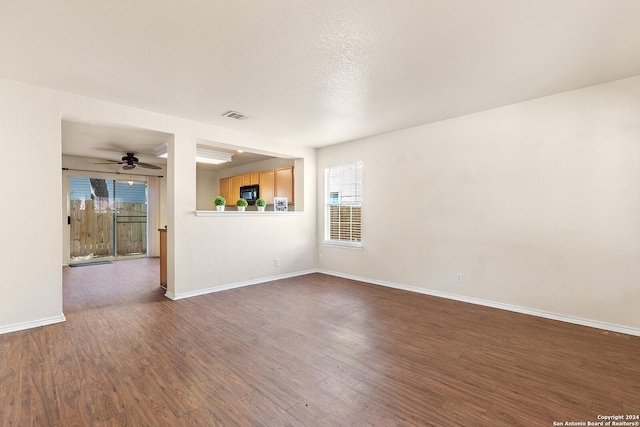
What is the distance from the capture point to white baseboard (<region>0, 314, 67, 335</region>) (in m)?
3.00

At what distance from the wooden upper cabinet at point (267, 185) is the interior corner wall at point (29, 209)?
394 cm

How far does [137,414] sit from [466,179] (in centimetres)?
437

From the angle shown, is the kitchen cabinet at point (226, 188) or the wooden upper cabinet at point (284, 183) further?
the kitchen cabinet at point (226, 188)

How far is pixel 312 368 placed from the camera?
2.32 meters

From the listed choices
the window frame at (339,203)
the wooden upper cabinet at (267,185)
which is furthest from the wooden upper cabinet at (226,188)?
the window frame at (339,203)

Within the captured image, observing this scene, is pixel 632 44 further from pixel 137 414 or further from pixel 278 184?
pixel 278 184

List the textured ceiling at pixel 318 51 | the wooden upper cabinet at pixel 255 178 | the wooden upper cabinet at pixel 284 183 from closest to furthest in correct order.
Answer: the textured ceiling at pixel 318 51, the wooden upper cabinet at pixel 284 183, the wooden upper cabinet at pixel 255 178

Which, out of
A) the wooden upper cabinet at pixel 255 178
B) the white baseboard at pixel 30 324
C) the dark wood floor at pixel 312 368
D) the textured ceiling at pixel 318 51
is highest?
the textured ceiling at pixel 318 51

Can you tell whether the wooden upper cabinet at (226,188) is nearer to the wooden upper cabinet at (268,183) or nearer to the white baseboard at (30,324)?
the wooden upper cabinet at (268,183)

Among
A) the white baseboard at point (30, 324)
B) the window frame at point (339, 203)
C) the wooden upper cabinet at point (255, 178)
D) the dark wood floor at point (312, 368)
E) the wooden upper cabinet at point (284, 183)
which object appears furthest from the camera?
the wooden upper cabinet at point (255, 178)

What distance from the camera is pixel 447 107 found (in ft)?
12.5

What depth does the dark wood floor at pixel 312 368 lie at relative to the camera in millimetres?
1788

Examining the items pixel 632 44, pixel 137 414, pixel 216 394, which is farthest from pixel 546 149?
pixel 137 414

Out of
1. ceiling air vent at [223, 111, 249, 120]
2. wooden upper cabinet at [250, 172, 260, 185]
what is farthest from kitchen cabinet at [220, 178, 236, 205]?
ceiling air vent at [223, 111, 249, 120]
